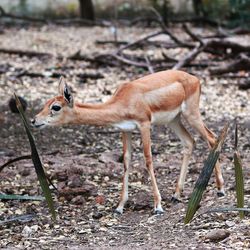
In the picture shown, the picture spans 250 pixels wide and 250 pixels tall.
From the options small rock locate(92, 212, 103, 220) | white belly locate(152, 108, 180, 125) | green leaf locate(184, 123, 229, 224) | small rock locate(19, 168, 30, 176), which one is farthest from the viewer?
small rock locate(19, 168, 30, 176)

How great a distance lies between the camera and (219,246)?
14.8 ft

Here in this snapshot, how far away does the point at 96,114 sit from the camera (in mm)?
5609

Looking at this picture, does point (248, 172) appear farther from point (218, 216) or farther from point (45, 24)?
point (45, 24)

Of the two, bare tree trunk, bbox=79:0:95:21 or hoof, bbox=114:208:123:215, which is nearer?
hoof, bbox=114:208:123:215

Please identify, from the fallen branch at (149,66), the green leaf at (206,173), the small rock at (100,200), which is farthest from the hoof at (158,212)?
the fallen branch at (149,66)

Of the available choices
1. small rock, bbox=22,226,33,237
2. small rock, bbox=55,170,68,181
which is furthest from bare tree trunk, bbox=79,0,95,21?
small rock, bbox=22,226,33,237

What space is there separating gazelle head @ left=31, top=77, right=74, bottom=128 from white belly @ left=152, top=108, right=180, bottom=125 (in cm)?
68

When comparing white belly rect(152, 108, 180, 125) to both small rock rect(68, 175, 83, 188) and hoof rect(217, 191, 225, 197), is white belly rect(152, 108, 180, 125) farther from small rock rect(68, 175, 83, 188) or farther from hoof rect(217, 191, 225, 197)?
small rock rect(68, 175, 83, 188)

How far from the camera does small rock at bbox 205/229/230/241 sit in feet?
15.1

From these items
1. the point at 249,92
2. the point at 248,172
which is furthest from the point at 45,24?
the point at 248,172

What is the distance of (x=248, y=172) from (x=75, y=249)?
229 centimetres

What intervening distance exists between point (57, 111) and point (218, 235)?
1.58m

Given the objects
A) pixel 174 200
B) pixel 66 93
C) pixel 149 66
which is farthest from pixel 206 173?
pixel 149 66

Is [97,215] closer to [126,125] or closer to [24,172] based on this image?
[126,125]
